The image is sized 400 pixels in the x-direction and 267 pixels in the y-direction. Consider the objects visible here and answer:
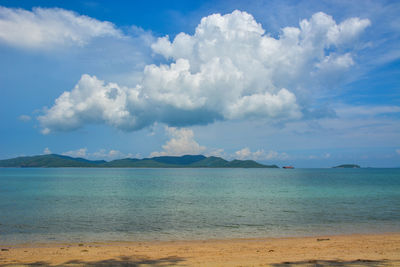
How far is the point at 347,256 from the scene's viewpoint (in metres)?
17.3

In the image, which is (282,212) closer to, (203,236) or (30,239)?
(203,236)

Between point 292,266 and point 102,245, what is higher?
point 292,266

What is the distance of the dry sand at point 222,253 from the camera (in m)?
16.1

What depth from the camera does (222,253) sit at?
1933 cm

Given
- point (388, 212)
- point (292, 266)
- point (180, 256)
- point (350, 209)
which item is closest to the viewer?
point (292, 266)

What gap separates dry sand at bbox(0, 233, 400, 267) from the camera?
16.1 meters

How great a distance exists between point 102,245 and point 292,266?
14967 millimetres

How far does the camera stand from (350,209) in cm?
4394

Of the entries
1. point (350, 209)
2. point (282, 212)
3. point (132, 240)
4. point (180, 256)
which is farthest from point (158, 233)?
point (350, 209)

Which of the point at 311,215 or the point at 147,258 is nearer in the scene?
the point at 147,258

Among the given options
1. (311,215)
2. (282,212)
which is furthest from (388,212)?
(282,212)

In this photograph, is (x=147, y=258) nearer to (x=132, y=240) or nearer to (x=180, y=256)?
(x=180, y=256)

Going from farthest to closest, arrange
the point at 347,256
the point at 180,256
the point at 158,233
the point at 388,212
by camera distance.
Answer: the point at 388,212 < the point at 158,233 < the point at 180,256 < the point at 347,256

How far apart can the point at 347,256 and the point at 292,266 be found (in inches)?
188
